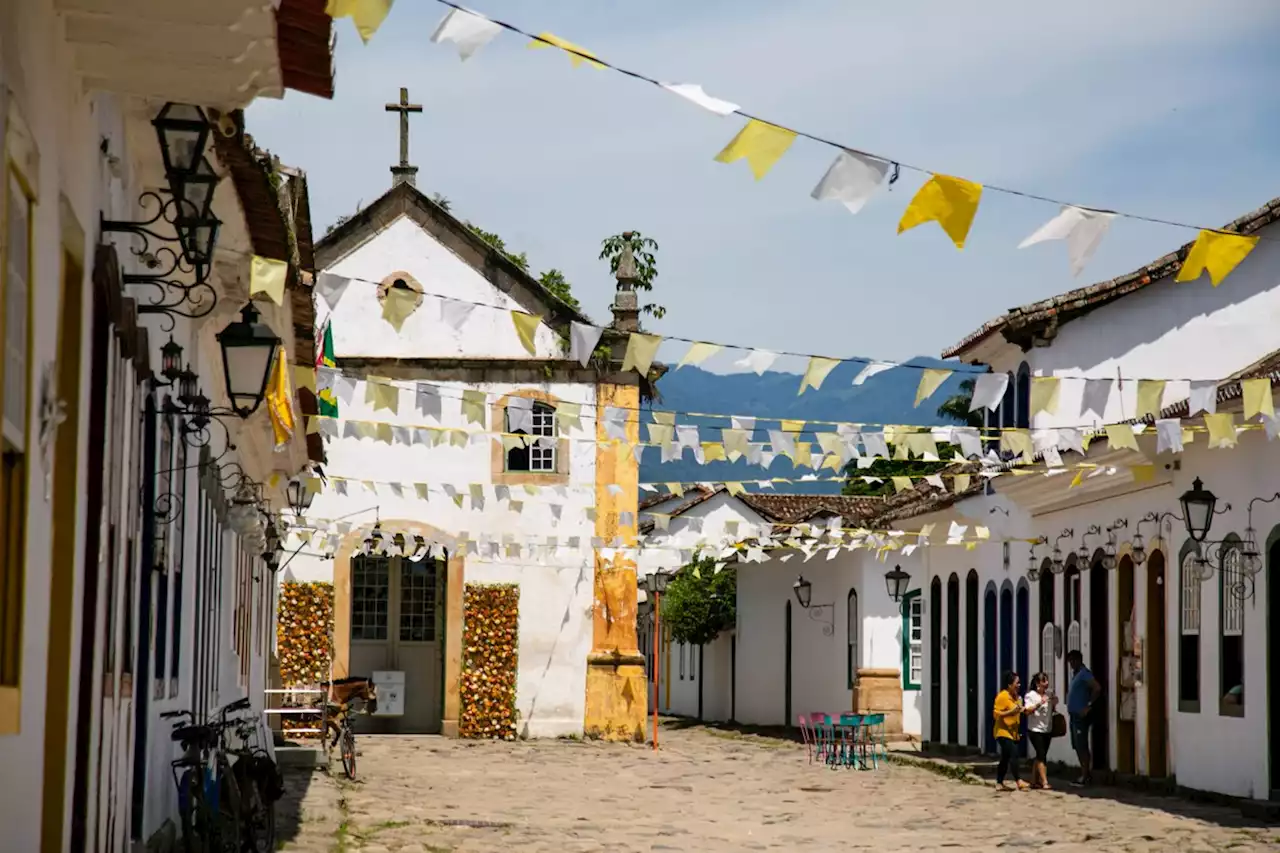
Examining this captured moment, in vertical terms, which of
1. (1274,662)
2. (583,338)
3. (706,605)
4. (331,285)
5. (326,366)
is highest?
(326,366)

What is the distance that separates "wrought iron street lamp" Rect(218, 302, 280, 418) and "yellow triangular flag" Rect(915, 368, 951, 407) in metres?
4.64

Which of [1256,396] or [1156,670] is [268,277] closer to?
[1256,396]

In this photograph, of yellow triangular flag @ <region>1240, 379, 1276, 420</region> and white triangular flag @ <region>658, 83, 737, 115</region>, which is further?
yellow triangular flag @ <region>1240, 379, 1276, 420</region>

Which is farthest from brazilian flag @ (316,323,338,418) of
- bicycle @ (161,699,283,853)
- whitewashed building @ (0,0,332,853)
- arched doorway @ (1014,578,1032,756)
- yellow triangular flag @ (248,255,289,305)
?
yellow triangular flag @ (248,255,289,305)

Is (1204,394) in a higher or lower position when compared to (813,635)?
higher

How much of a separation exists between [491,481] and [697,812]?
13.3 metres

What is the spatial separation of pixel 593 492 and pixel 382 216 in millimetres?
5670

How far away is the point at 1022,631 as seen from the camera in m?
26.5

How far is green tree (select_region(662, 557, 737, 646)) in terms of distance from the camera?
46000 mm

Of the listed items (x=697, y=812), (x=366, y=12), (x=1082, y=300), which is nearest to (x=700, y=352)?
(x=366, y=12)

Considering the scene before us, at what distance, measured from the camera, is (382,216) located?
103 feet

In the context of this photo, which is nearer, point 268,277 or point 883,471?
point 268,277

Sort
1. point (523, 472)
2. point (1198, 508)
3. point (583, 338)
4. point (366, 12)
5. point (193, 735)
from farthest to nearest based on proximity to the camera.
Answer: point (523, 472)
point (1198, 508)
point (583, 338)
point (193, 735)
point (366, 12)

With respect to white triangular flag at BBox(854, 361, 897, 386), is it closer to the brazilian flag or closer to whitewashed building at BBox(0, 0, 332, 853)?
whitewashed building at BBox(0, 0, 332, 853)
